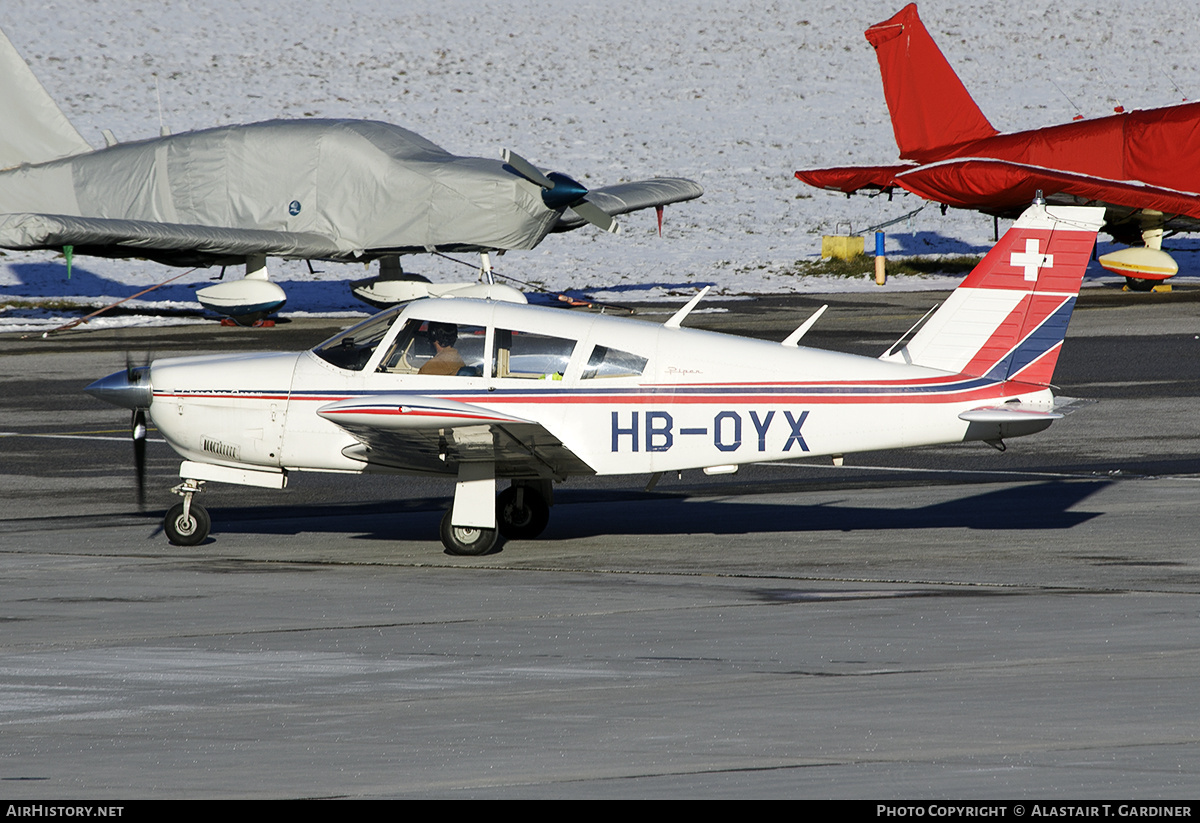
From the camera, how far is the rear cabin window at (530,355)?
36.8 ft

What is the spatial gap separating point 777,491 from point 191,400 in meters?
5.82

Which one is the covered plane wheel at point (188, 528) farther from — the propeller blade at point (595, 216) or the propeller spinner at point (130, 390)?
the propeller blade at point (595, 216)

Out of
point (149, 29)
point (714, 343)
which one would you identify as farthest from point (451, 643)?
point (149, 29)

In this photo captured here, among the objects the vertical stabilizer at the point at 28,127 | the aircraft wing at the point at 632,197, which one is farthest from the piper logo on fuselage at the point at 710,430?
the vertical stabilizer at the point at 28,127

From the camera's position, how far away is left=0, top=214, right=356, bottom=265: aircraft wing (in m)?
28.5

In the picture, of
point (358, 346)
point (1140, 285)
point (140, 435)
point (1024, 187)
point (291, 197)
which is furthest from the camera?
point (1140, 285)

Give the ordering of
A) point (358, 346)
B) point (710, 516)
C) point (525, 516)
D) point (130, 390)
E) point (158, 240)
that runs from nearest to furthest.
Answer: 1. point (358, 346)
2. point (130, 390)
3. point (525, 516)
4. point (710, 516)
5. point (158, 240)

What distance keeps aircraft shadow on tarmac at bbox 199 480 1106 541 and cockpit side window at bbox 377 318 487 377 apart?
168 centimetres

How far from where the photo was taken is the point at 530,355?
36.9ft

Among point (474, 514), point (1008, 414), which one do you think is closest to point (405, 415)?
point (474, 514)

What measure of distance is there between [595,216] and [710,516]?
59.2 feet

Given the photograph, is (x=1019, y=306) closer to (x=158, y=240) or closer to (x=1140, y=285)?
(x=158, y=240)

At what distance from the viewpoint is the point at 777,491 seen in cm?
1438
